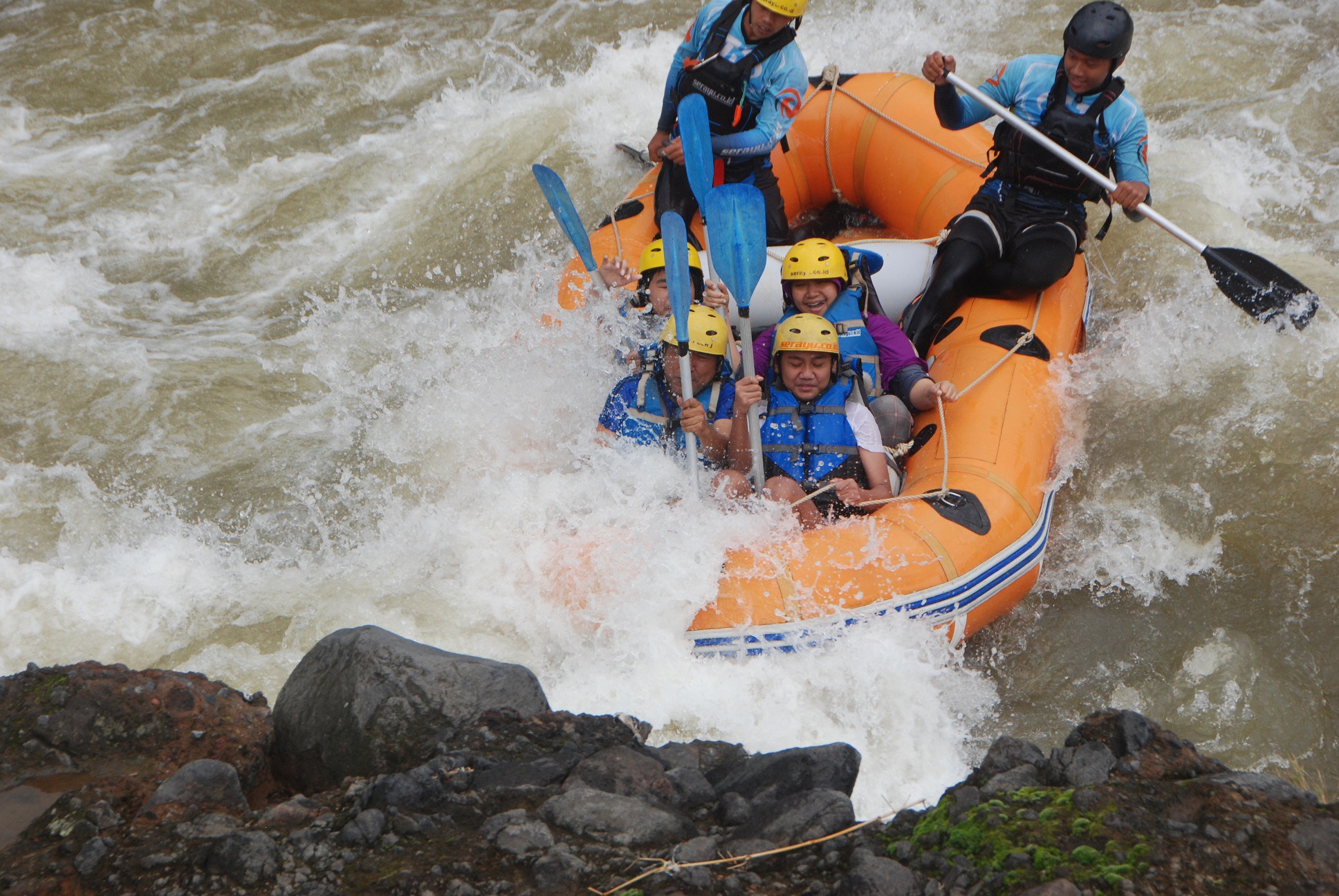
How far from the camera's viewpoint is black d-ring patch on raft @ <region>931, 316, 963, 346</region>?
443 cm

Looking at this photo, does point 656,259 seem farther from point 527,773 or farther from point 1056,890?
point 1056,890

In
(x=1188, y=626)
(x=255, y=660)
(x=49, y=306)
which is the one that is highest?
(x=49, y=306)

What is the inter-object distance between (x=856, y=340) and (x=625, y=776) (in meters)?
2.22

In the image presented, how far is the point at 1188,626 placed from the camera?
3.92m

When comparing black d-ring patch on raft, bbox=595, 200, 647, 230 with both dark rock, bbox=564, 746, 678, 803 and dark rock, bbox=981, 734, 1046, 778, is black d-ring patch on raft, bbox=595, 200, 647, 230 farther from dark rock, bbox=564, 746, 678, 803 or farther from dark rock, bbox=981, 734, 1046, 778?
dark rock, bbox=981, 734, 1046, 778

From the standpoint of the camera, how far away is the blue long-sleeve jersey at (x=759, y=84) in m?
4.54

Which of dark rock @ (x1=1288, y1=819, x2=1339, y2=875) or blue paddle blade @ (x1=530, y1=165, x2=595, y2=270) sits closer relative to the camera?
dark rock @ (x1=1288, y1=819, x2=1339, y2=875)

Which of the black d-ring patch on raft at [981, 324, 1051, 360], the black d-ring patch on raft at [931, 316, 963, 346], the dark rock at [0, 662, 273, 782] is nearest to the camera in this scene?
the dark rock at [0, 662, 273, 782]

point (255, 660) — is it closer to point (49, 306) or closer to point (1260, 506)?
point (49, 306)

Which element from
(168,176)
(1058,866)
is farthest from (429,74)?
(1058,866)

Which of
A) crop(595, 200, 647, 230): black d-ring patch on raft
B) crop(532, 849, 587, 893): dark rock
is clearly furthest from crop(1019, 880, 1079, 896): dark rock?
crop(595, 200, 647, 230): black d-ring patch on raft

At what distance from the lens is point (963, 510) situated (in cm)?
362

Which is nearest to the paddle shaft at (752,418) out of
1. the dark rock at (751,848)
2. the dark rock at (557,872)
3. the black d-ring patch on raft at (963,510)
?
the black d-ring patch on raft at (963,510)

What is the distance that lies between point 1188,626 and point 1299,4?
19.7 ft
